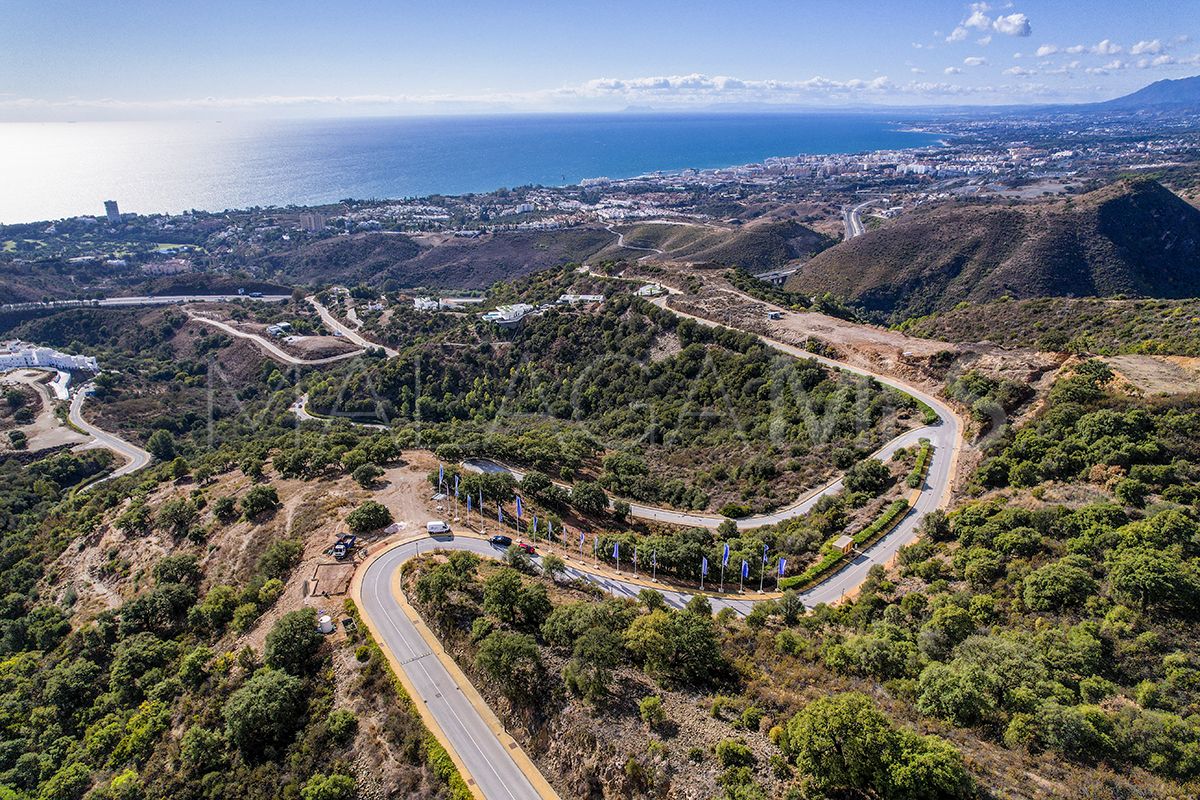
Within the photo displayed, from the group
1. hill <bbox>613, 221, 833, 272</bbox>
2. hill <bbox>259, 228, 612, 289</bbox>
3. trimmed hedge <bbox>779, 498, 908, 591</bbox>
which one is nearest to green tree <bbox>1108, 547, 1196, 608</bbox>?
trimmed hedge <bbox>779, 498, 908, 591</bbox>

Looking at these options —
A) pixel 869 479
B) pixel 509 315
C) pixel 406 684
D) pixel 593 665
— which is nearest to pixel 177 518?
pixel 406 684

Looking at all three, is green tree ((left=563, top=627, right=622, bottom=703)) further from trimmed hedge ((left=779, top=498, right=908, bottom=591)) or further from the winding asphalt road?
trimmed hedge ((left=779, top=498, right=908, bottom=591))

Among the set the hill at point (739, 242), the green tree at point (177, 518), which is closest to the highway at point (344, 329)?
the green tree at point (177, 518)

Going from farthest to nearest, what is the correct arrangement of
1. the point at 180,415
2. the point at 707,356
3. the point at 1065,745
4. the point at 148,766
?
1. the point at 180,415
2. the point at 707,356
3. the point at 148,766
4. the point at 1065,745

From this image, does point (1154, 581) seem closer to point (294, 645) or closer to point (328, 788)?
point (328, 788)

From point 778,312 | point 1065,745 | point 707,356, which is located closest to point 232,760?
point 1065,745

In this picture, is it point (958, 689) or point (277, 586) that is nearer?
point (958, 689)

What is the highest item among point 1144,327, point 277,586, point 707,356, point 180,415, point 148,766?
point 1144,327

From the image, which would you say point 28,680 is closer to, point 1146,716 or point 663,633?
point 663,633

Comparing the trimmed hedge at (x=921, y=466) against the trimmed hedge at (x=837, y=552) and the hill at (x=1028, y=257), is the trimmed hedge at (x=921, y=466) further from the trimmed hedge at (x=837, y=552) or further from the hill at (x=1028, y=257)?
the hill at (x=1028, y=257)
